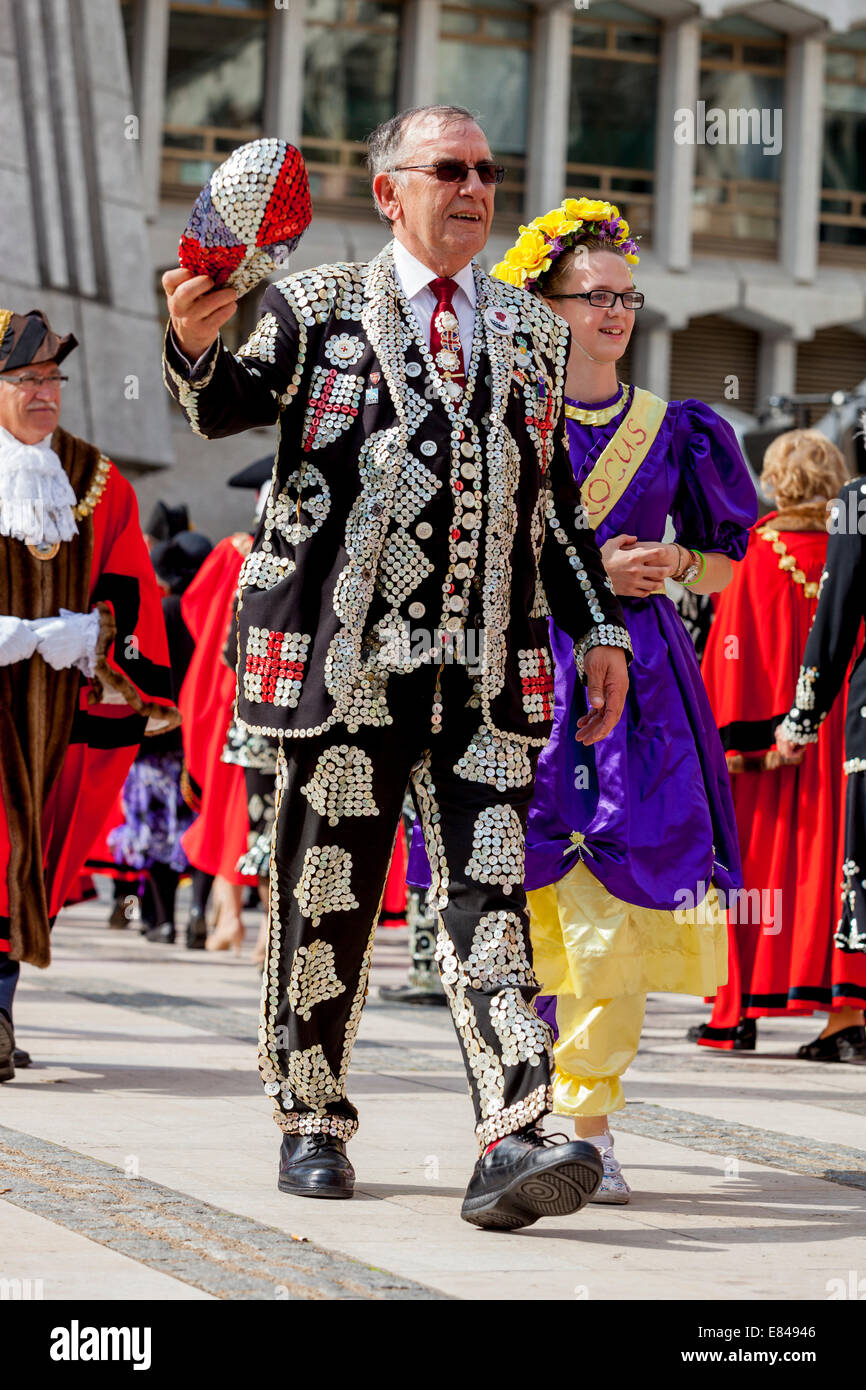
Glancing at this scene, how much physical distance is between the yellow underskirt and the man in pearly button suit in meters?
0.50

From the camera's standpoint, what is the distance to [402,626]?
14.1 ft

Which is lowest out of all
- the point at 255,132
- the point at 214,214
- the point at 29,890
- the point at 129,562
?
the point at 29,890

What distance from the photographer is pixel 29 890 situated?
6305 millimetres

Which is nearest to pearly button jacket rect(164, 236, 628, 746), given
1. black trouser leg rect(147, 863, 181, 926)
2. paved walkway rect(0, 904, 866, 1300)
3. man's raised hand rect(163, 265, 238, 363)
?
man's raised hand rect(163, 265, 238, 363)

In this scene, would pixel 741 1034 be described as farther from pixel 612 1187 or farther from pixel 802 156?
pixel 802 156

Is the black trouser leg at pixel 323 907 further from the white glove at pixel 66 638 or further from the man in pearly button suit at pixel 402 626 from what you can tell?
the white glove at pixel 66 638

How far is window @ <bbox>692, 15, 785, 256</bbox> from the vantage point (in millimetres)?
32969

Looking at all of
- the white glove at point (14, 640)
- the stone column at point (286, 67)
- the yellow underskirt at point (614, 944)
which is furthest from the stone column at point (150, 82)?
the yellow underskirt at point (614, 944)

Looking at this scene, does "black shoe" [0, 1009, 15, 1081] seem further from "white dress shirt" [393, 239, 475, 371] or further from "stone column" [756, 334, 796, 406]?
"stone column" [756, 334, 796, 406]

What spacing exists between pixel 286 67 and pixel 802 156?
7942mm

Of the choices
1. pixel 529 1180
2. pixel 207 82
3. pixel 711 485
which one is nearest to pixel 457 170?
pixel 711 485
